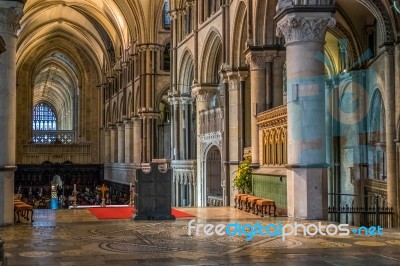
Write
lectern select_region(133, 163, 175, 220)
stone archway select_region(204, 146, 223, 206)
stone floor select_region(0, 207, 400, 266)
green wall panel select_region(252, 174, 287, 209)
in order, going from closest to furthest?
stone floor select_region(0, 207, 400, 266) → lectern select_region(133, 163, 175, 220) → green wall panel select_region(252, 174, 287, 209) → stone archway select_region(204, 146, 223, 206)

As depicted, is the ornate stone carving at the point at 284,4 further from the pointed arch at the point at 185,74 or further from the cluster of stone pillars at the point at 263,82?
the pointed arch at the point at 185,74

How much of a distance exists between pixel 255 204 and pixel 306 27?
19.8 feet

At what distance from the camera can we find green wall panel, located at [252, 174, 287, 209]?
62.2ft

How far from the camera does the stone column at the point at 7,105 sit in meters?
15.7

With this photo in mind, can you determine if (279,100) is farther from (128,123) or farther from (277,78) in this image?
(128,123)

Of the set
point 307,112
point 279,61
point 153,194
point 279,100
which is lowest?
point 153,194

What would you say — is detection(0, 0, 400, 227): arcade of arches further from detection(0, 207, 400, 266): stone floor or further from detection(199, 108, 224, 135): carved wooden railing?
detection(0, 207, 400, 266): stone floor

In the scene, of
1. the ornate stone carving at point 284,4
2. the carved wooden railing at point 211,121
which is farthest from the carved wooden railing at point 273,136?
the carved wooden railing at point 211,121

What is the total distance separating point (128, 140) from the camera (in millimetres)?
46250

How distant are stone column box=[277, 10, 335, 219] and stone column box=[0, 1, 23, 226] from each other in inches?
279

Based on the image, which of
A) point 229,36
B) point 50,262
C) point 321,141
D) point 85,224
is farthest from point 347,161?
point 50,262

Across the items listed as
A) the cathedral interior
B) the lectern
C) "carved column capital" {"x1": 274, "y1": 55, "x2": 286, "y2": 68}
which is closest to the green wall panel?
the cathedral interior

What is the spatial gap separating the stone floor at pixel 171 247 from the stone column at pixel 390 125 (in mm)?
8475

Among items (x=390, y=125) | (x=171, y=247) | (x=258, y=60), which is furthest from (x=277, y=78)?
(x=171, y=247)
